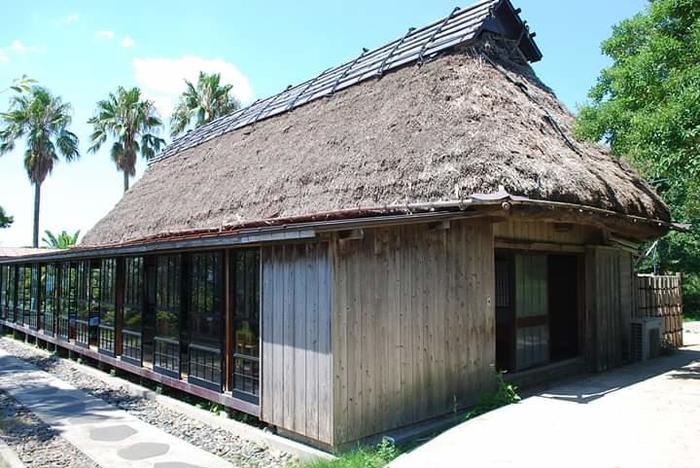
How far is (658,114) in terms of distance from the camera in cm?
709

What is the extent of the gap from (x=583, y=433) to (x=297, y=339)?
10.1 feet

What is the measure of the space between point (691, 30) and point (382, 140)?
4.60 m

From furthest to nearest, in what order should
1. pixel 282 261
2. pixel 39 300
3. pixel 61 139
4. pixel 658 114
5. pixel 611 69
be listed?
1. pixel 61 139
2. pixel 39 300
3. pixel 611 69
4. pixel 658 114
5. pixel 282 261

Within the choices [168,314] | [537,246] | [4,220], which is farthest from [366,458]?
[4,220]

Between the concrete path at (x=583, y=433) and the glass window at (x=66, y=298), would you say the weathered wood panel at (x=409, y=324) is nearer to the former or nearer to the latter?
the concrete path at (x=583, y=433)

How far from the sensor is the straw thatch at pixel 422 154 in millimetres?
7078

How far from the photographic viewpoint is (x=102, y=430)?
7340 millimetres

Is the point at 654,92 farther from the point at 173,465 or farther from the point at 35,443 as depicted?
the point at 35,443

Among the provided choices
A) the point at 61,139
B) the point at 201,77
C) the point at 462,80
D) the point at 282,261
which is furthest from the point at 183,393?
the point at 61,139

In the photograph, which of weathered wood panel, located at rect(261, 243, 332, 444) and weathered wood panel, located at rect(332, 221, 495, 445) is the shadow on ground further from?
weathered wood panel, located at rect(261, 243, 332, 444)

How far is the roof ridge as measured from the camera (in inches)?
407

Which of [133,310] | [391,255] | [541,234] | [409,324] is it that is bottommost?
[133,310]

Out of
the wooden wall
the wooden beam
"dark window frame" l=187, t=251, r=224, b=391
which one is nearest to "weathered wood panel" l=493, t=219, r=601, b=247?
the wooden beam

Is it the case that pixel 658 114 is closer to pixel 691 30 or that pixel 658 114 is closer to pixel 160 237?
pixel 691 30
